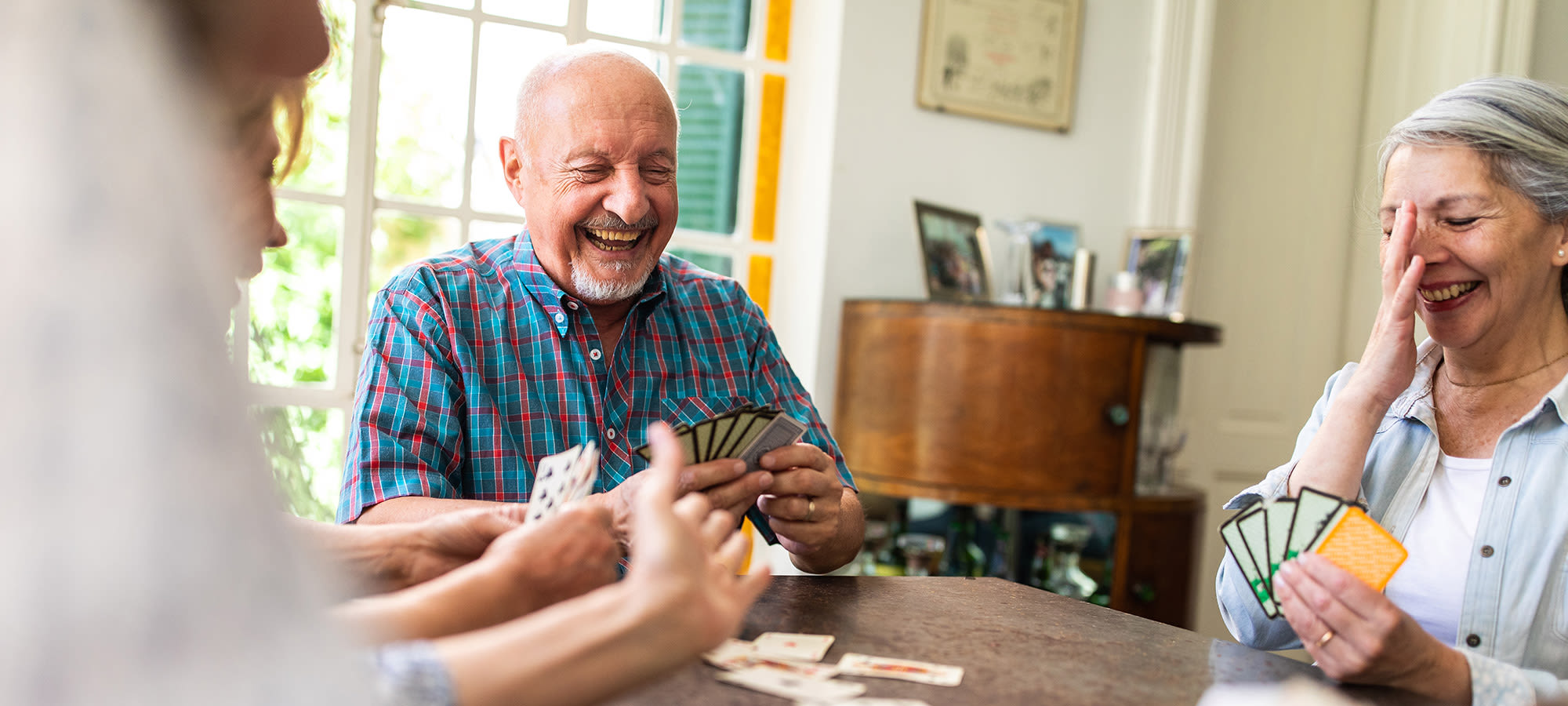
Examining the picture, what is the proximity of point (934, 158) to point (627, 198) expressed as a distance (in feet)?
6.22

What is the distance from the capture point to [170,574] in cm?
58

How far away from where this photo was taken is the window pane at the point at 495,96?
3.46 meters

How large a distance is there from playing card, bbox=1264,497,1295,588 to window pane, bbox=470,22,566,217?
263 centimetres

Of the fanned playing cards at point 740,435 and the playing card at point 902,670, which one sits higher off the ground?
the fanned playing cards at point 740,435

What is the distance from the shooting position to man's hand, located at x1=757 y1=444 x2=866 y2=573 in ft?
5.67

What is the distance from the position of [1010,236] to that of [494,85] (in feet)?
5.63

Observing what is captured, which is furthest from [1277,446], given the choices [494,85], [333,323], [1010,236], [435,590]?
[435,590]

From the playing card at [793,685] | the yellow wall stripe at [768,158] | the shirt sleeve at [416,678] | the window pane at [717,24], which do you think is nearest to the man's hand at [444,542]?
the playing card at [793,685]

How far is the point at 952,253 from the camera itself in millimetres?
3582

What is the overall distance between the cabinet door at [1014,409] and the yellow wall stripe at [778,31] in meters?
1.14

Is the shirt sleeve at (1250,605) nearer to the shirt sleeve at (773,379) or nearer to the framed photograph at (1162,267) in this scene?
the shirt sleeve at (773,379)

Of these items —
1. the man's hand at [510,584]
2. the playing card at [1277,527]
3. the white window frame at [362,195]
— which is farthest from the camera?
the white window frame at [362,195]

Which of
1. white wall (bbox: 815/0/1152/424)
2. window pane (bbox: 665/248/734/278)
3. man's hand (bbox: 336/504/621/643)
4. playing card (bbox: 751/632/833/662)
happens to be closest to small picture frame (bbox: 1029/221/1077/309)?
white wall (bbox: 815/0/1152/424)

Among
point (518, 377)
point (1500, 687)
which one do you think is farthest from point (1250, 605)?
point (518, 377)
